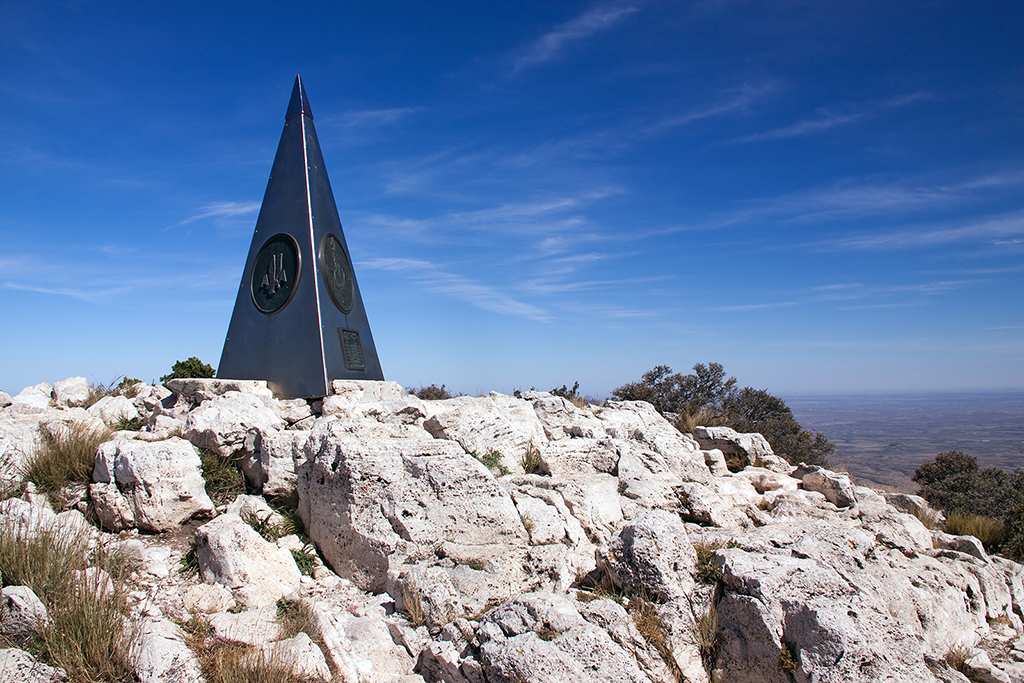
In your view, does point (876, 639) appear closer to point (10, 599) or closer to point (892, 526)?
point (892, 526)

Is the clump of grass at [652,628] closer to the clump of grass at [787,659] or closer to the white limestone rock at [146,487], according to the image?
the clump of grass at [787,659]

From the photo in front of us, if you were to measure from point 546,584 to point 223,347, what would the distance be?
A: 7471 mm

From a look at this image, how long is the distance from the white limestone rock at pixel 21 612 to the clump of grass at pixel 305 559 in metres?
1.67

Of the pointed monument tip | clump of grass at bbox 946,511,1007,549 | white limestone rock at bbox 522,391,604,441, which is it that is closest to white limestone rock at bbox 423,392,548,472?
white limestone rock at bbox 522,391,604,441

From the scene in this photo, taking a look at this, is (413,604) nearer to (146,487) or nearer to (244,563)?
(244,563)

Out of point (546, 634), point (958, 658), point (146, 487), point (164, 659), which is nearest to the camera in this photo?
point (164, 659)

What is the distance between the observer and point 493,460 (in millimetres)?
6109

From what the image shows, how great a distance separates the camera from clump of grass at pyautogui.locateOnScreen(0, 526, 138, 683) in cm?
311

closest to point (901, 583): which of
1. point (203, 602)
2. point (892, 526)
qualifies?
point (892, 526)

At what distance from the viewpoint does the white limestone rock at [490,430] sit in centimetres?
619

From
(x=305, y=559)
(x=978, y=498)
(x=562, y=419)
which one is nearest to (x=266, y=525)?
(x=305, y=559)

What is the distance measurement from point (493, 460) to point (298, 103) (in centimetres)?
783

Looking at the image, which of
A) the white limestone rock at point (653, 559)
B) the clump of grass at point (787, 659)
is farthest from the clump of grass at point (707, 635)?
the clump of grass at point (787, 659)

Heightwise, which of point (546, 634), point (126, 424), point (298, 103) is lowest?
point (546, 634)
